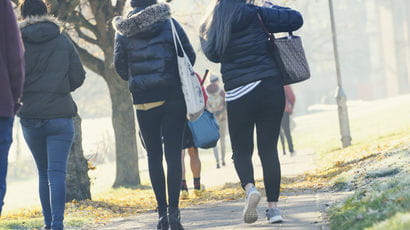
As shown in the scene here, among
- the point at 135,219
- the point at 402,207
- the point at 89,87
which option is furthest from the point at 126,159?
the point at 89,87

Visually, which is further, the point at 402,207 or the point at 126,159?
the point at 126,159

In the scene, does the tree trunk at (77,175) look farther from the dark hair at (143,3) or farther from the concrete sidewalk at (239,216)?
the dark hair at (143,3)

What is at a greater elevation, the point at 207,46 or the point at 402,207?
the point at 207,46

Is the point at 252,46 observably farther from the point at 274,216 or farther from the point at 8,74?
the point at 8,74

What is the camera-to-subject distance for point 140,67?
665cm

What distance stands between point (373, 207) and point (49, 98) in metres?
2.69

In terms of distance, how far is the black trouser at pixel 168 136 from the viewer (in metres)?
6.53

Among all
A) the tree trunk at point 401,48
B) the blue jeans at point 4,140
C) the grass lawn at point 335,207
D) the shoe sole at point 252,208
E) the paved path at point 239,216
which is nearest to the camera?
the blue jeans at point 4,140

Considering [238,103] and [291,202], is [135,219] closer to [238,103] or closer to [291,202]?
[291,202]

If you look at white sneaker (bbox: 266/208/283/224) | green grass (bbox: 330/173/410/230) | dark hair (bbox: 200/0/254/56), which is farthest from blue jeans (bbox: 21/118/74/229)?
green grass (bbox: 330/173/410/230)

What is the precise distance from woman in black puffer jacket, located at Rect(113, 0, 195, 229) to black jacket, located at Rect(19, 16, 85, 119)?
41 centimetres

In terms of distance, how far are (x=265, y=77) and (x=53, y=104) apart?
1.72 metres

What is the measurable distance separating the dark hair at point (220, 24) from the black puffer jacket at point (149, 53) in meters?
0.28

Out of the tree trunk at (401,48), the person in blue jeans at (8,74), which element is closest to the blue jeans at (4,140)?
the person in blue jeans at (8,74)
